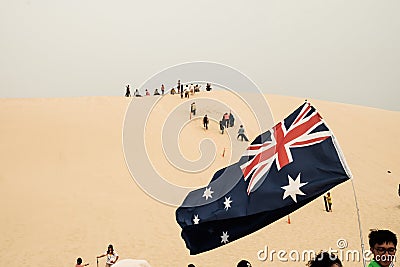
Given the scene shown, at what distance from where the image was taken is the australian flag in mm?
6027

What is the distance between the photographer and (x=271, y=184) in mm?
6363

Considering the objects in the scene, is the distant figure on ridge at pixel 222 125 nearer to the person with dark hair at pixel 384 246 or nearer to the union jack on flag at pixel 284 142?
the union jack on flag at pixel 284 142

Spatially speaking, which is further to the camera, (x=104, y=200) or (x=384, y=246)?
(x=104, y=200)

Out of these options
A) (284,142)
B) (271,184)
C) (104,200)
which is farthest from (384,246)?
(104,200)

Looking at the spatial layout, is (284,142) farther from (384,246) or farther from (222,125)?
(222,125)

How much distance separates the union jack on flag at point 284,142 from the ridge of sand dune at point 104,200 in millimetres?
6688

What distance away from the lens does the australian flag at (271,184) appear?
603cm

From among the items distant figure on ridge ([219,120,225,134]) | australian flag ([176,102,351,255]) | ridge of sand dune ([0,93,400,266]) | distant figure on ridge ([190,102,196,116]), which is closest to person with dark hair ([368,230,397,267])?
australian flag ([176,102,351,255])

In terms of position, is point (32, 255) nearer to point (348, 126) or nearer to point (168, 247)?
point (168, 247)

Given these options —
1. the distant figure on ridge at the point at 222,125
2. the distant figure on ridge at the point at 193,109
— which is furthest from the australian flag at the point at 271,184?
the distant figure on ridge at the point at 193,109

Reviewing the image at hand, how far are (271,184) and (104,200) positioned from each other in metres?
12.9

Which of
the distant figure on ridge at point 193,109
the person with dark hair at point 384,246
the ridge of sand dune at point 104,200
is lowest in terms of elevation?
the person with dark hair at point 384,246

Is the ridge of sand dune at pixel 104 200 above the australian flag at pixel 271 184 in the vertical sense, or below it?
above

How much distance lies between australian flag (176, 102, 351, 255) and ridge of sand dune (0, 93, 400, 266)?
21.7 feet
